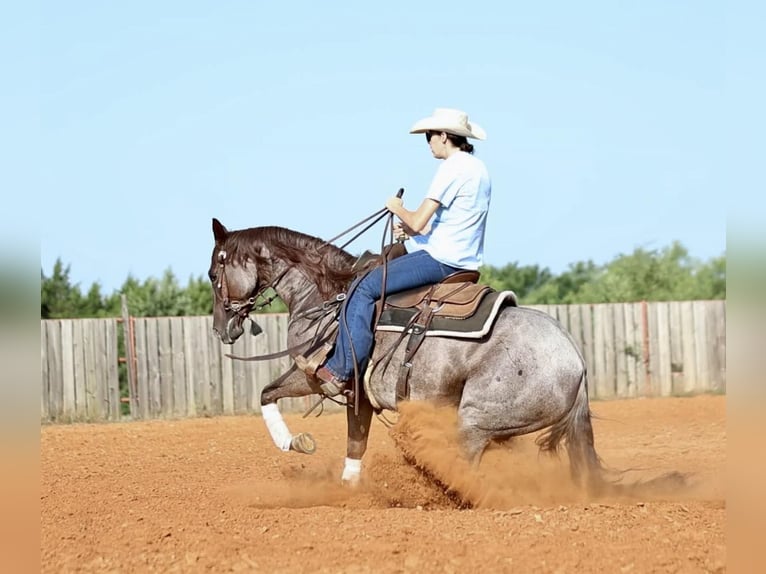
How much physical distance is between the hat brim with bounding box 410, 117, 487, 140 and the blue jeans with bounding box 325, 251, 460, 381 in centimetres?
99

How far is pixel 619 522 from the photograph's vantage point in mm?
6691

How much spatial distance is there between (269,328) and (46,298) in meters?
6.65

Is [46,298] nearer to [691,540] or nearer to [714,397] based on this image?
[714,397]

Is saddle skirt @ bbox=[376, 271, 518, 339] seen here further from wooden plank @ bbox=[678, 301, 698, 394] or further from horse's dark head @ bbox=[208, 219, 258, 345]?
wooden plank @ bbox=[678, 301, 698, 394]

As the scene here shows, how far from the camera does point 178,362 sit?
1981cm

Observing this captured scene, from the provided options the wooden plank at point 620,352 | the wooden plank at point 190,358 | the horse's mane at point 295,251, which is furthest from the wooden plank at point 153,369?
the horse's mane at point 295,251

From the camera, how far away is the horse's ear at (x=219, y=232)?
9172mm

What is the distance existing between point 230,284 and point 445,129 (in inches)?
96.9

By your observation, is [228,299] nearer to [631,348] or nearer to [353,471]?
[353,471]

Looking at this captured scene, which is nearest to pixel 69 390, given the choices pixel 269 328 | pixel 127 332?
pixel 127 332

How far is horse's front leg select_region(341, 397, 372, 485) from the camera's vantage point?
8.75 metres

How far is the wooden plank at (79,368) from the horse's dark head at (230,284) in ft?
36.2

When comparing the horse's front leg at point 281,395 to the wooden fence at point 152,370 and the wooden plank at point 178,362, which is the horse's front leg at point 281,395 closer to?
the wooden fence at point 152,370

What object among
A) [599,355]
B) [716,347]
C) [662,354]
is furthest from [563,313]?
[716,347]
